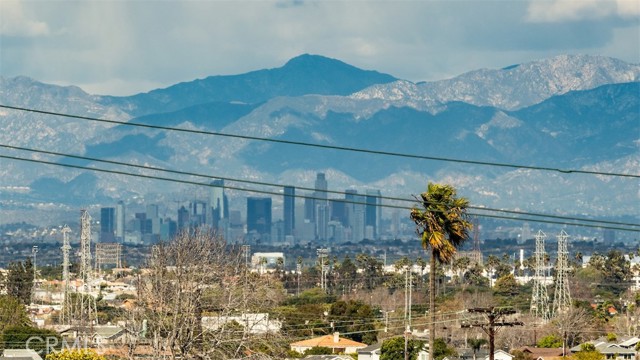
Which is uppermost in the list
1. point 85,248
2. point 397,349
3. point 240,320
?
point 85,248

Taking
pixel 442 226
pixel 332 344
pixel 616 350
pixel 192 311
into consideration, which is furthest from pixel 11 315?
pixel 192 311

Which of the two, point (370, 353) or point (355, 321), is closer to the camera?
point (370, 353)

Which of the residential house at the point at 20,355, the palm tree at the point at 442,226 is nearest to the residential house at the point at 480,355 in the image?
the residential house at the point at 20,355

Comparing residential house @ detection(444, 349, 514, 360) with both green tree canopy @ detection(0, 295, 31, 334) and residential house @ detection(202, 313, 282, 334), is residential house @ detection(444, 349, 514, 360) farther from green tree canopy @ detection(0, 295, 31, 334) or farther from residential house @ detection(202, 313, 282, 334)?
residential house @ detection(202, 313, 282, 334)

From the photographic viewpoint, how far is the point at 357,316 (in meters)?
113

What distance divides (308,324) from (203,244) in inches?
1743

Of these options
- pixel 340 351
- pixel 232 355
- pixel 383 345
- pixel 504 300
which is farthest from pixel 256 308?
pixel 504 300

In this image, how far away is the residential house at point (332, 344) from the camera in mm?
100188

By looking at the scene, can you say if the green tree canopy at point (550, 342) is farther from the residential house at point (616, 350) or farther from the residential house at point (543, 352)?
the residential house at point (616, 350)

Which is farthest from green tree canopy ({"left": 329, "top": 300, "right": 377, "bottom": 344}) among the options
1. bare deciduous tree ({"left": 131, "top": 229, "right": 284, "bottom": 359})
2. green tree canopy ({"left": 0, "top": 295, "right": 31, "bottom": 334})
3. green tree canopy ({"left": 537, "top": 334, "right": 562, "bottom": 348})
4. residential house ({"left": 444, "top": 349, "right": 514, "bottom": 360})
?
bare deciduous tree ({"left": 131, "top": 229, "right": 284, "bottom": 359})

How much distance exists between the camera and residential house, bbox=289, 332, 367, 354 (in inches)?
3944

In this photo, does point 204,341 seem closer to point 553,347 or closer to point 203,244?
point 203,244

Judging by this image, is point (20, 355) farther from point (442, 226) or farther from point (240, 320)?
point (442, 226)

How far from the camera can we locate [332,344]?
102 m
